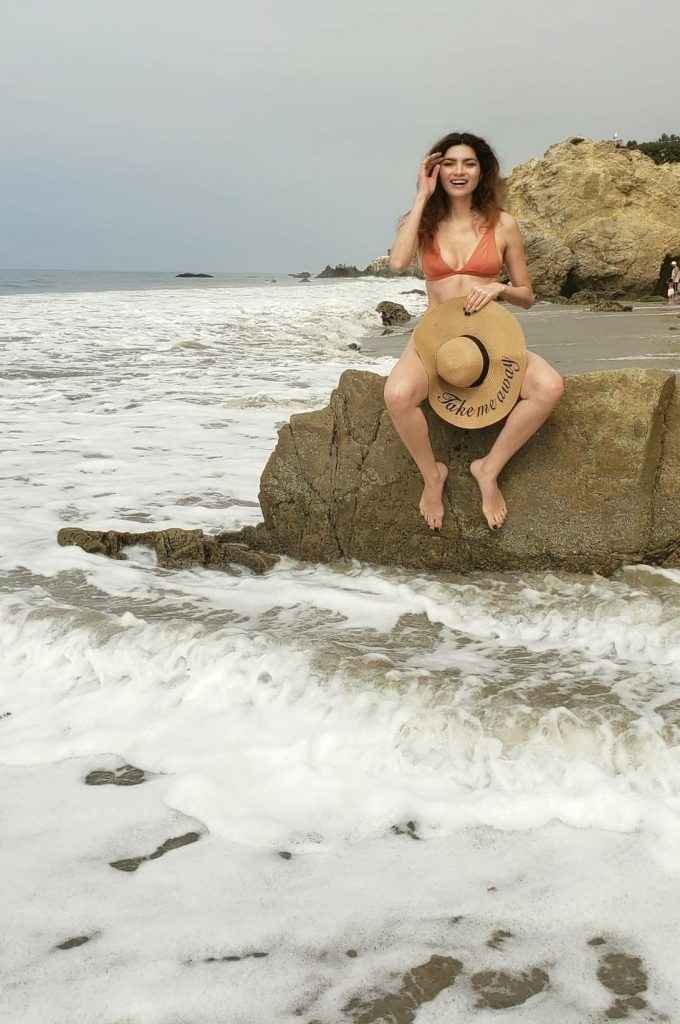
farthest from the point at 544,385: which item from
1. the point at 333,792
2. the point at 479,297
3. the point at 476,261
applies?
the point at 333,792

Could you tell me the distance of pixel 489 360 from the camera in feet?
11.4

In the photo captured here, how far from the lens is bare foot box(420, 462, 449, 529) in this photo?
3.61m

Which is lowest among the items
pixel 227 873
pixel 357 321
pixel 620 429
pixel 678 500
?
pixel 227 873

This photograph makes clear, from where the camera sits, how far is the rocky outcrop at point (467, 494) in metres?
3.48

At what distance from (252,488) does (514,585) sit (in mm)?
2070

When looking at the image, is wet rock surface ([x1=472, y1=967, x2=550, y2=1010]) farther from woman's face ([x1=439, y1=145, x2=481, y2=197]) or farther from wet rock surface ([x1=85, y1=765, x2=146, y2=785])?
woman's face ([x1=439, y1=145, x2=481, y2=197])

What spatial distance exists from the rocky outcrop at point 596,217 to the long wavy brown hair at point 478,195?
23539 millimetres

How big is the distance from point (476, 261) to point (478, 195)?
0.33m

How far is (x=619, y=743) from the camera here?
2.23 m

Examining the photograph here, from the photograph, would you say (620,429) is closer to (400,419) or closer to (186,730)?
(400,419)

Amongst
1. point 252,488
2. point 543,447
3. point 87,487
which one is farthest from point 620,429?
point 87,487

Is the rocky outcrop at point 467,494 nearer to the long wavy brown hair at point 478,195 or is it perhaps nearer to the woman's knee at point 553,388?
the woman's knee at point 553,388

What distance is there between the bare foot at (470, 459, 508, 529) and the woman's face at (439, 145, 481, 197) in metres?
1.21

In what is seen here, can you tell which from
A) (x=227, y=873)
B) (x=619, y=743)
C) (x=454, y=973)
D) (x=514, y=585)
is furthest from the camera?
(x=514, y=585)
